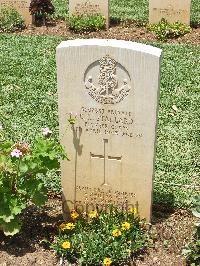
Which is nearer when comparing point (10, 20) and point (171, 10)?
point (171, 10)

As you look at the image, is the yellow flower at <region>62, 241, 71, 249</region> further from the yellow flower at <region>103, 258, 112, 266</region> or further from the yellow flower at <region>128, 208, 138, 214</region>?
the yellow flower at <region>128, 208, 138, 214</region>

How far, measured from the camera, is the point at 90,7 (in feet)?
33.4

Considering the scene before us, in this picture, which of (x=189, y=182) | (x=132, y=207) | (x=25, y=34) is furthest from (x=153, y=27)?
(x=132, y=207)

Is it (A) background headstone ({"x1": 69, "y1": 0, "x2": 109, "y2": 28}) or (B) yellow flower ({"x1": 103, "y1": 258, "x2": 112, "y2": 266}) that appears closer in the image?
(B) yellow flower ({"x1": 103, "y1": 258, "x2": 112, "y2": 266})

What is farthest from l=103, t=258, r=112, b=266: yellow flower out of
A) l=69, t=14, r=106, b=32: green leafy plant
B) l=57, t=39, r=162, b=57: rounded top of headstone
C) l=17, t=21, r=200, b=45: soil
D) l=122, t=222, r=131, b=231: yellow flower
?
l=69, t=14, r=106, b=32: green leafy plant

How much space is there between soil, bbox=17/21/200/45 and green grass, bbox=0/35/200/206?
46cm

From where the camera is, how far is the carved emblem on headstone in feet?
12.6

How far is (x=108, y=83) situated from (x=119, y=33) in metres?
6.39

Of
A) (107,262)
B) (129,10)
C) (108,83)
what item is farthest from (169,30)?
(107,262)

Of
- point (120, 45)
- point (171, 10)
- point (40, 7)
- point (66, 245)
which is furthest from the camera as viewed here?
point (40, 7)

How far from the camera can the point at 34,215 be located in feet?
15.0

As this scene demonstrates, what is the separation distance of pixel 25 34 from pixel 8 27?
1.46 feet

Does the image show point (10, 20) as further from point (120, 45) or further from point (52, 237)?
point (120, 45)

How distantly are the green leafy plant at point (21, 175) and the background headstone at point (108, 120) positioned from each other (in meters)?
0.32
